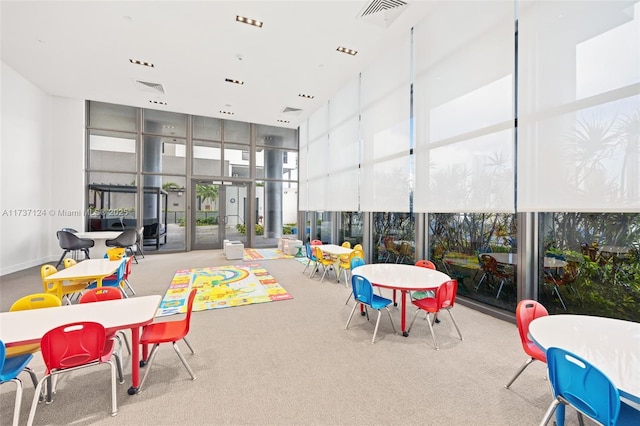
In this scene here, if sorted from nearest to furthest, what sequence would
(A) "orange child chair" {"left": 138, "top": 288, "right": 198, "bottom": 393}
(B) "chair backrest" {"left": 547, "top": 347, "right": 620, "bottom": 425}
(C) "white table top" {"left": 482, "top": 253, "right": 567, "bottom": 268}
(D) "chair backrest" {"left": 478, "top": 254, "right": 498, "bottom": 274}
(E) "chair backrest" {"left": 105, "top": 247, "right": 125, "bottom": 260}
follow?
(B) "chair backrest" {"left": 547, "top": 347, "right": 620, "bottom": 425} → (A) "orange child chair" {"left": 138, "top": 288, "right": 198, "bottom": 393} → (C) "white table top" {"left": 482, "top": 253, "right": 567, "bottom": 268} → (D) "chair backrest" {"left": 478, "top": 254, "right": 498, "bottom": 274} → (E) "chair backrest" {"left": 105, "top": 247, "right": 125, "bottom": 260}

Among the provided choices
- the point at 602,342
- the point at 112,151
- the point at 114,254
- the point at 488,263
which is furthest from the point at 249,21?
the point at 112,151

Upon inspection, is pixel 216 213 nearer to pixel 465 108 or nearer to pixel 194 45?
pixel 194 45

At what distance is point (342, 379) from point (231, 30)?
232 inches

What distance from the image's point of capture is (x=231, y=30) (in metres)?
4.95

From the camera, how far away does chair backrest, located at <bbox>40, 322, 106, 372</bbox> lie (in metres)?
1.84

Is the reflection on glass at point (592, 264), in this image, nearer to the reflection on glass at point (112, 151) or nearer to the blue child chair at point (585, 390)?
the blue child chair at point (585, 390)

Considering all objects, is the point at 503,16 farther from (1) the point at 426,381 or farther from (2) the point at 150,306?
(2) the point at 150,306

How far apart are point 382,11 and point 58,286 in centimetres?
637

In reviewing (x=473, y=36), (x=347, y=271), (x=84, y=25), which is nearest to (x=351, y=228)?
(x=347, y=271)

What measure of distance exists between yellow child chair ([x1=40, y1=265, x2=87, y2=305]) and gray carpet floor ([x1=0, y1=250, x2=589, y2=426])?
2.98ft

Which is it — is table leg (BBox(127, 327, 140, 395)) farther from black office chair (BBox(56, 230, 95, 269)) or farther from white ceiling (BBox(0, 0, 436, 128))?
black office chair (BBox(56, 230, 95, 269))

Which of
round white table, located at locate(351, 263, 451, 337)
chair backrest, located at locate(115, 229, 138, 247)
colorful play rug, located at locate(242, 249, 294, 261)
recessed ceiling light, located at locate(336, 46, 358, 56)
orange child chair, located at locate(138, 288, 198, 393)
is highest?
recessed ceiling light, located at locate(336, 46, 358, 56)

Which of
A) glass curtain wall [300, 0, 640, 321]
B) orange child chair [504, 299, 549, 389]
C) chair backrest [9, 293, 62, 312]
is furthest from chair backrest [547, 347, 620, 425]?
chair backrest [9, 293, 62, 312]

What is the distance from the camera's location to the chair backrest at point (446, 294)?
3.08 metres
